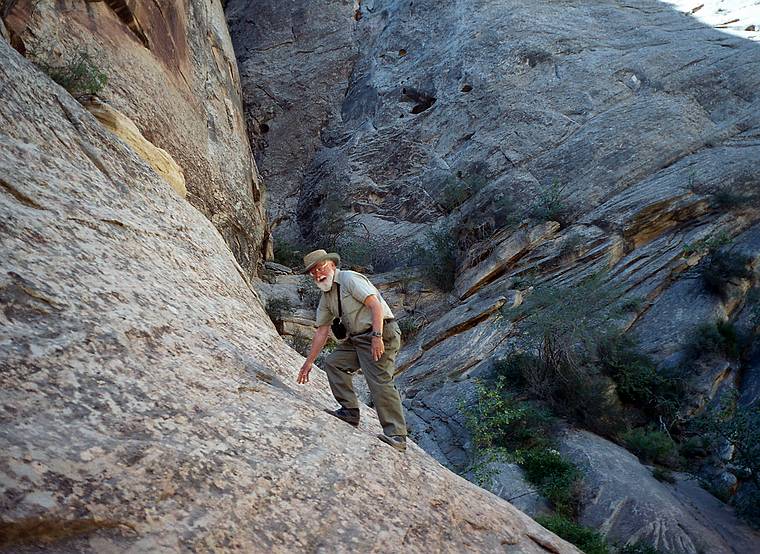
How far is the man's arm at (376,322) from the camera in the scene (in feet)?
13.7

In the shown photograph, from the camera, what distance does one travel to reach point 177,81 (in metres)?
13.0

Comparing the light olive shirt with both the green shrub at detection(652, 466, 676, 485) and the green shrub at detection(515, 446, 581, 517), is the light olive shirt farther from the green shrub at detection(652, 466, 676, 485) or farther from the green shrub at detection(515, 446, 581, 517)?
the green shrub at detection(652, 466, 676, 485)

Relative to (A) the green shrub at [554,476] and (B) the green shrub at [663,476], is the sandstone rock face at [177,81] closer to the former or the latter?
(A) the green shrub at [554,476]

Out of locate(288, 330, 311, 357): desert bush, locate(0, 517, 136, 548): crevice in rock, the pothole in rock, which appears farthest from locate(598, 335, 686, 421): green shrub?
the pothole in rock

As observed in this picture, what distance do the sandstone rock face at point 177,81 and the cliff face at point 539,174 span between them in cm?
464

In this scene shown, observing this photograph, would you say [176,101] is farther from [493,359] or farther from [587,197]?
[587,197]

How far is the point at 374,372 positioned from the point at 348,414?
1.37ft

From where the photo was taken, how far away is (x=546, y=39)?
70.5 ft

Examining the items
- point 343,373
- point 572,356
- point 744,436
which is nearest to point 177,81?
point 572,356

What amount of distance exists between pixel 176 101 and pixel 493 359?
8.54m

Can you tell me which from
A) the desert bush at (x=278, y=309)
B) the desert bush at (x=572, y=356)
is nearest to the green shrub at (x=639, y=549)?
the desert bush at (x=572, y=356)

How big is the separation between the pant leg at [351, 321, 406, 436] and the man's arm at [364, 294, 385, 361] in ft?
0.44

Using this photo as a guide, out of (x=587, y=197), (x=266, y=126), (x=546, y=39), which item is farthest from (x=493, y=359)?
(x=266, y=126)

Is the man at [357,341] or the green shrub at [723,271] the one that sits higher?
the man at [357,341]
